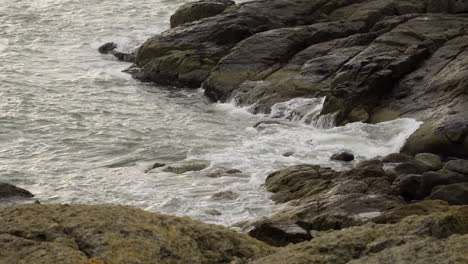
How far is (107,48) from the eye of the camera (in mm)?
33562

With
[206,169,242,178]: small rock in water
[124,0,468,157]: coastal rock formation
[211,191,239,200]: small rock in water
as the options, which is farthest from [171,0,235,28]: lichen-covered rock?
[211,191,239,200]: small rock in water

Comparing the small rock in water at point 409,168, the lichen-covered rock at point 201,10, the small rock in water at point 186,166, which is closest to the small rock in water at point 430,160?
the small rock in water at point 409,168

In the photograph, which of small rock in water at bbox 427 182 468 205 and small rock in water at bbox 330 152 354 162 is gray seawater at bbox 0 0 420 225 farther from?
small rock in water at bbox 427 182 468 205

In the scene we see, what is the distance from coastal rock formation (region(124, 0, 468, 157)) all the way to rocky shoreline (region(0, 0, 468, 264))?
0.14 ft

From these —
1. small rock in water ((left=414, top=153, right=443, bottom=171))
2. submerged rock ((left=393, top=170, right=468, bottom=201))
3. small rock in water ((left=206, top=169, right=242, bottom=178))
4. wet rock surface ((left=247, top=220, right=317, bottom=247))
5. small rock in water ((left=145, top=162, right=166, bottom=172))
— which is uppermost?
wet rock surface ((left=247, top=220, right=317, bottom=247))

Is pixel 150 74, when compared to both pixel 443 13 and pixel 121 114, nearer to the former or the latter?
pixel 121 114

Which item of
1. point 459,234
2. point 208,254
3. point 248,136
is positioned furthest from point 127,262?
point 248,136

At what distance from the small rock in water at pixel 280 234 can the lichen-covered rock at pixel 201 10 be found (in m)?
21.9

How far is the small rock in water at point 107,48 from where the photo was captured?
110 feet

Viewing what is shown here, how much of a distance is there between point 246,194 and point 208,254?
10.6m

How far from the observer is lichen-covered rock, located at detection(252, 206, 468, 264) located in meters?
4.68

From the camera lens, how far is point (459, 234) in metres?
4.99

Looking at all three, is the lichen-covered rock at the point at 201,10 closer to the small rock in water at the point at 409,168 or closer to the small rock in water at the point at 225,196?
the small rock in water at the point at 225,196

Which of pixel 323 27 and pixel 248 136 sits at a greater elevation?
pixel 323 27
